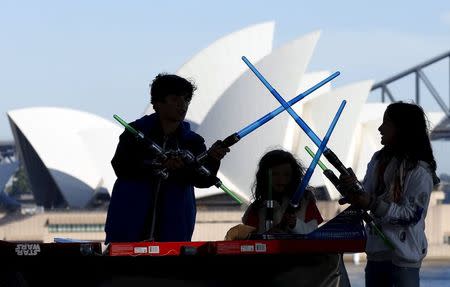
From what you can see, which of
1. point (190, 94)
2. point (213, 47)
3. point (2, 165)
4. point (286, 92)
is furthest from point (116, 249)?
point (2, 165)

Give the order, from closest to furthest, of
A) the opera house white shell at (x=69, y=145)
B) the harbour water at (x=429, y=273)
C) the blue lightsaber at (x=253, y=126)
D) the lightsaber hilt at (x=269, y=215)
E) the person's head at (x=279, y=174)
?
the blue lightsaber at (x=253, y=126), the lightsaber hilt at (x=269, y=215), the person's head at (x=279, y=174), the harbour water at (x=429, y=273), the opera house white shell at (x=69, y=145)

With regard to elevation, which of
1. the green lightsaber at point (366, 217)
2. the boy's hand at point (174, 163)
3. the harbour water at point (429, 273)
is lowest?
the green lightsaber at point (366, 217)

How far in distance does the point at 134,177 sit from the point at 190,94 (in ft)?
0.93

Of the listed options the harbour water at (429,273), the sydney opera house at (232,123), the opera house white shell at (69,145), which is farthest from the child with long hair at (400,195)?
the opera house white shell at (69,145)

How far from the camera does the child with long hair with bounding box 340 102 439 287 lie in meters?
3.35

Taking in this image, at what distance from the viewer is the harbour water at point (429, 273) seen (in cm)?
2797

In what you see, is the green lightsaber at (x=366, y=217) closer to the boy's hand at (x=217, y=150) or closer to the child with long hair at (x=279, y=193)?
the child with long hair at (x=279, y=193)

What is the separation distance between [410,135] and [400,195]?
0.19 meters

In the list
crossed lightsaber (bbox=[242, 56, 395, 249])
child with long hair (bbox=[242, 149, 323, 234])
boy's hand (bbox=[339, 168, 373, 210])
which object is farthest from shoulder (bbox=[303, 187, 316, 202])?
boy's hand (bbox=[339, 168, 373, 210])

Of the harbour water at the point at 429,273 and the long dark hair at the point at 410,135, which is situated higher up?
the harbour water at the point at 429,273

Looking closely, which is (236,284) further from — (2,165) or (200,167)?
(2,165)

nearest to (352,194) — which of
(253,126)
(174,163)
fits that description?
(253,126)

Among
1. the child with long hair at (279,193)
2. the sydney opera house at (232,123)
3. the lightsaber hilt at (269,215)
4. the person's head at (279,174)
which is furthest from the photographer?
the sydney opera house at (232,123)

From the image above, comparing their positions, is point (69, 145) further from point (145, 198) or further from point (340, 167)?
point (340, 167)
